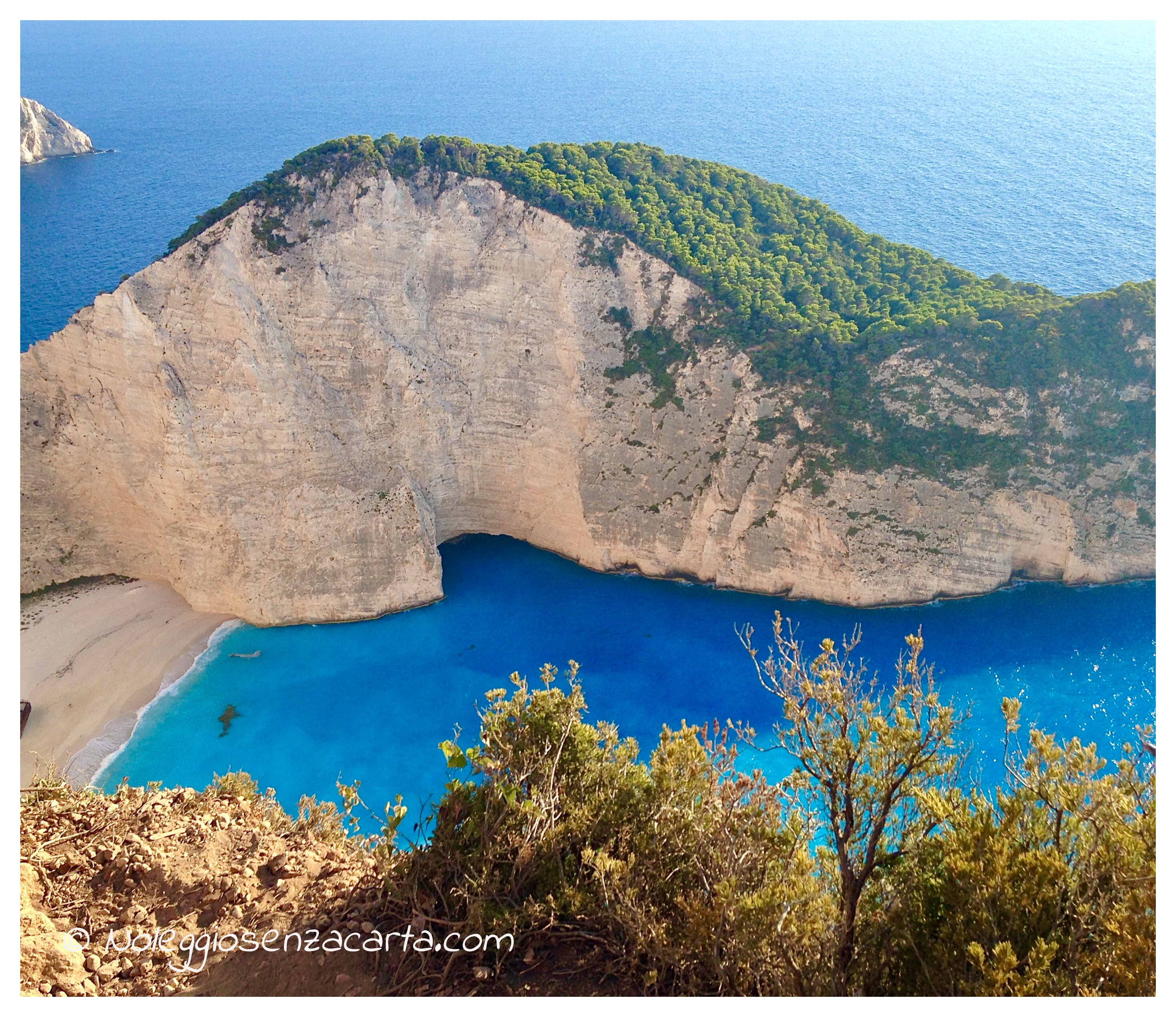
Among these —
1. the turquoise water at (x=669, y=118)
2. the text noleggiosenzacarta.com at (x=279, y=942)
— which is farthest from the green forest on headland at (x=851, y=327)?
the text noleggiosenzacarta.com at (x=279, y=942)

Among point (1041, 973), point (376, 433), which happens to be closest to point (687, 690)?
point (376, 433)

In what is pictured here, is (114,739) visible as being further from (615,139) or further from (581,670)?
(615,139)

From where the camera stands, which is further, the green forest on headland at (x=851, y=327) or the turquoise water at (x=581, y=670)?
the green forest on headland at (x=851, y=327)

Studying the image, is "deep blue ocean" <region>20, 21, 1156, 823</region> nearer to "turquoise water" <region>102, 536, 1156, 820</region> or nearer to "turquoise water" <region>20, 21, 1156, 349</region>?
"turquoise water" <region>102, 536, 1156, 820</region>

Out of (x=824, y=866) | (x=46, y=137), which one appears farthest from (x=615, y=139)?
(x=824, y=866)

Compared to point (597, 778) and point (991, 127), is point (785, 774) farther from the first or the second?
point (991, 127)

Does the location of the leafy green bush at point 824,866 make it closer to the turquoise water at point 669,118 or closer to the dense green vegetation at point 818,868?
the dense green vegetation at point 818,868
